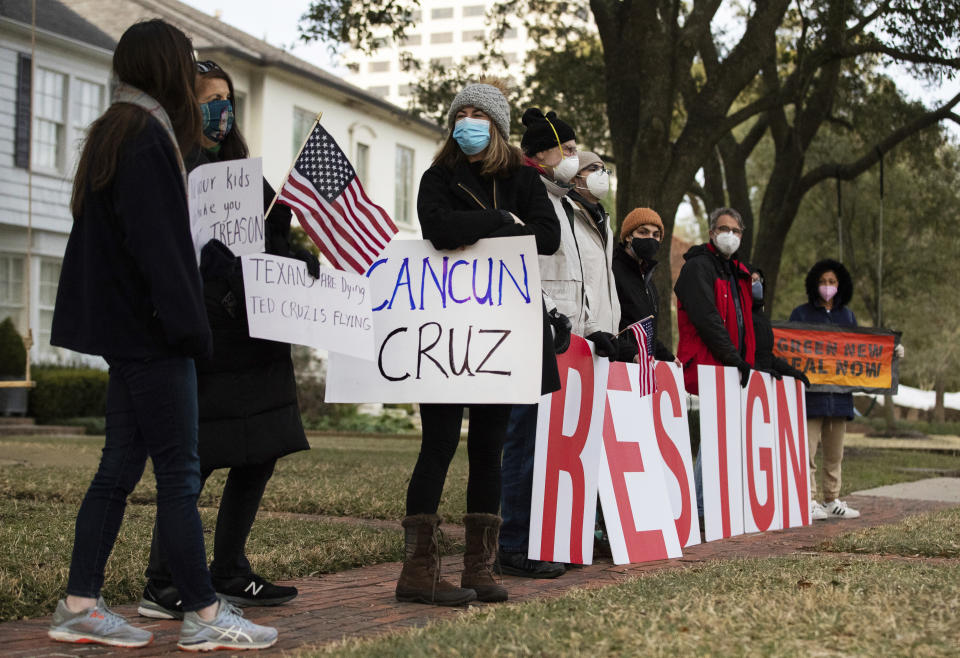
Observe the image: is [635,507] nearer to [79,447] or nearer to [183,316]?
[183,316]

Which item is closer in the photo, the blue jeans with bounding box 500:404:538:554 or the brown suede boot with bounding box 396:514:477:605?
the brown suede boot with bounding box 396:514:477:605

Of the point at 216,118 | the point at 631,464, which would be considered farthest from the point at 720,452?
the point at 216,118

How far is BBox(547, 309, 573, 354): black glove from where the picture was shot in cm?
560

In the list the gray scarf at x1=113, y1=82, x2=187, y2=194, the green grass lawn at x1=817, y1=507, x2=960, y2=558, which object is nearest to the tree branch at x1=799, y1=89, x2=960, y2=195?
the green grass lawn at x1=817, y1=507, x2=960, y2=558

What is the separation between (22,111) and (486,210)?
783 inches

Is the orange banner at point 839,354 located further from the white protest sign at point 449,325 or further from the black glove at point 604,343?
the white protest sign at point 449,325

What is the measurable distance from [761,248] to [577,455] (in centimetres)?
1358

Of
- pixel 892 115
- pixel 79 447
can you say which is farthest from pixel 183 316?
pixel 892 115

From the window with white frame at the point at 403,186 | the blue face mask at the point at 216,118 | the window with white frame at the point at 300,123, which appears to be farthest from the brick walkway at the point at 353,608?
the window with white frame at the point at 403,186

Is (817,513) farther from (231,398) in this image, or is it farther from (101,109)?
(101,109)

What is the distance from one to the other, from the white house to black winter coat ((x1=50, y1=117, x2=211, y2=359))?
15.5 m

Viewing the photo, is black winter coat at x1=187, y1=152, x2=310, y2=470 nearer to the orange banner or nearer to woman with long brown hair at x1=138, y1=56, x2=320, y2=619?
woman with long brown hair at x1=138, y1=56, x2=320, y2=619

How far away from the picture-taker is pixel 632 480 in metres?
6.51

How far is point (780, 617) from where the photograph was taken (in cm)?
400
